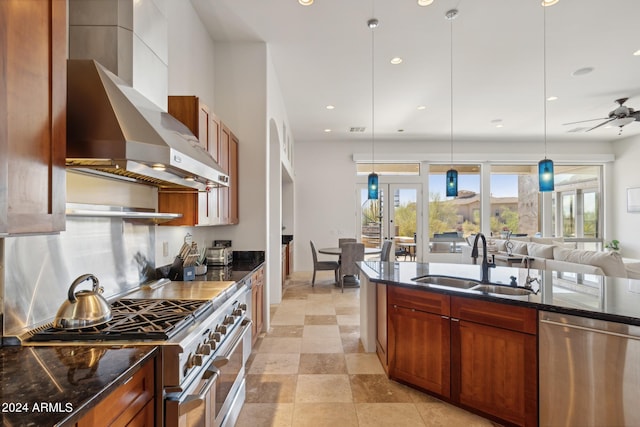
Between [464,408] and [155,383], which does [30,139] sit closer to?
[155,383]

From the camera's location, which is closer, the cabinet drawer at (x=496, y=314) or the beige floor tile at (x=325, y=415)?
the cabinet drawer at (x=496, y=314)

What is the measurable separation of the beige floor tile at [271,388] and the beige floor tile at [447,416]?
0.98 meters

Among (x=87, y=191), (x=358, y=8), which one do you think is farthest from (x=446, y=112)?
(x=87, y=191)

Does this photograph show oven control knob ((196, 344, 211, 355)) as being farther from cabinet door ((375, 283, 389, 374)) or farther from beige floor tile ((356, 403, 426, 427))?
cabinet door ((375, 283, 389, 374))

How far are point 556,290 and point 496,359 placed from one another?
26.5 inches

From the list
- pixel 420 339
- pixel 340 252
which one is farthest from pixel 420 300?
pixel 340 252

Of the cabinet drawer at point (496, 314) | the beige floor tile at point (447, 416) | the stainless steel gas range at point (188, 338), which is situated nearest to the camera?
the stainless steel gas range at point (188, 338)

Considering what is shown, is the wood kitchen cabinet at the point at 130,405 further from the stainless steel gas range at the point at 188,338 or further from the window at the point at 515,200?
the window at the point at 515,200

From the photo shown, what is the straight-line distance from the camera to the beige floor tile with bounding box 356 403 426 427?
2.18 m

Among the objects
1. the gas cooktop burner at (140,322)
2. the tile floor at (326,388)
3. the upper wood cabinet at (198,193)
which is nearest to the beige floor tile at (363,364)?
the tile floor at (326,388)

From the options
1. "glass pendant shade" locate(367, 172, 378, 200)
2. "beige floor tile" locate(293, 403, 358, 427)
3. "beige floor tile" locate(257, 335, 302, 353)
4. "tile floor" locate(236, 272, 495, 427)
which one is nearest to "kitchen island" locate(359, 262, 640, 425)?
"tile floor" locate(236, 272, 495, 427)

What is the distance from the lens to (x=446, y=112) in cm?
645

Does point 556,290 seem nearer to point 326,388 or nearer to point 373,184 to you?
point 326,388

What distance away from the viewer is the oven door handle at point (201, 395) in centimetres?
135
